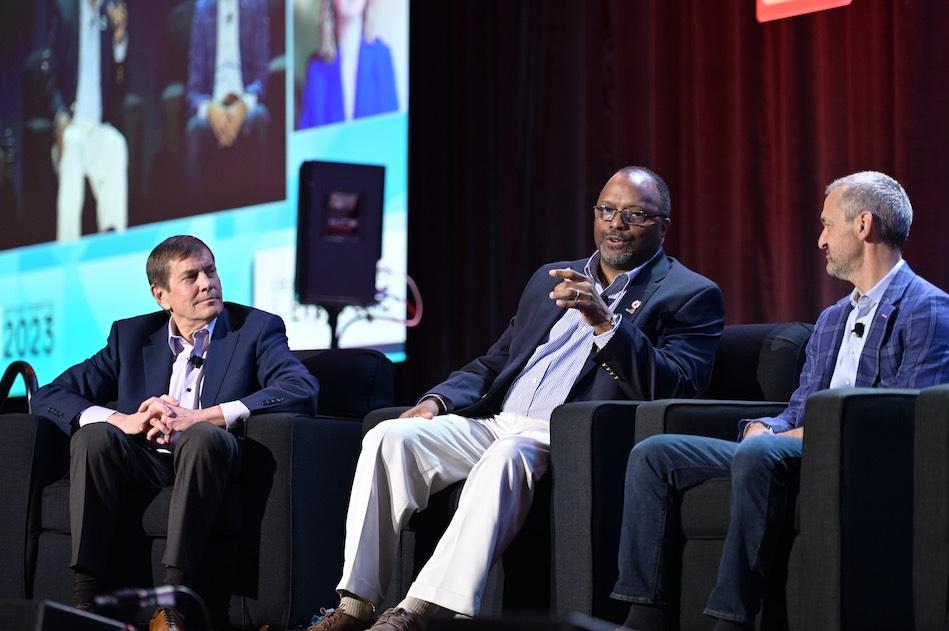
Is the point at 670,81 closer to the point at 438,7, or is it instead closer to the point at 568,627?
the point at 438,7

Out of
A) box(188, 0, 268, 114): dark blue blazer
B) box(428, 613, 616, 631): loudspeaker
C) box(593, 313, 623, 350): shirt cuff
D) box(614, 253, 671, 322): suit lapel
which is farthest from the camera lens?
box(188, 0, 268, 114): dark blue blazer

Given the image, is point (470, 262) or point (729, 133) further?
point (470, 262)

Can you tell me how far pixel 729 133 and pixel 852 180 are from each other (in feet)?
5.01

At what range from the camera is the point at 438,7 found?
587 cm

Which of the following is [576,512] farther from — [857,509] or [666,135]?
[666,135]

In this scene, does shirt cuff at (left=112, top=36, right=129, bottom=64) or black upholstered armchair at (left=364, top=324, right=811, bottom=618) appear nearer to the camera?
black upholstered armchair at (left=364, top=324, right=811, bottom=618)

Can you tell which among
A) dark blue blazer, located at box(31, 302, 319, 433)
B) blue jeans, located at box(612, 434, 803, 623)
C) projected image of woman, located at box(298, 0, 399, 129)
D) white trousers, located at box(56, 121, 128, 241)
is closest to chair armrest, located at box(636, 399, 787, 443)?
blue jeans, located at box(612, 434, 803, 623)

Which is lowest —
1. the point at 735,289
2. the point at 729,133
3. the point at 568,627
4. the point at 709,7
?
the point at 568,627

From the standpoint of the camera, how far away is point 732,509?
2.84 m

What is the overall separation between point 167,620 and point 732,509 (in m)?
1.56

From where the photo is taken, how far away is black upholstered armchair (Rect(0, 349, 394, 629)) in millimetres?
3812

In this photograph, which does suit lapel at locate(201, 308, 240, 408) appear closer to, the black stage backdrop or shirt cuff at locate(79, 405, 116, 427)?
shirt cuff at locate(79, 405, 116, 427)

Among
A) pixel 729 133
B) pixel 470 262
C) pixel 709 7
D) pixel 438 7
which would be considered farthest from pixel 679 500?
pixel 438 7

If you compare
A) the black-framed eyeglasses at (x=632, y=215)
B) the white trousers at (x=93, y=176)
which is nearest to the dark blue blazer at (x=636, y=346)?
the black-framed eyeglasses at (x=632, y=215)
